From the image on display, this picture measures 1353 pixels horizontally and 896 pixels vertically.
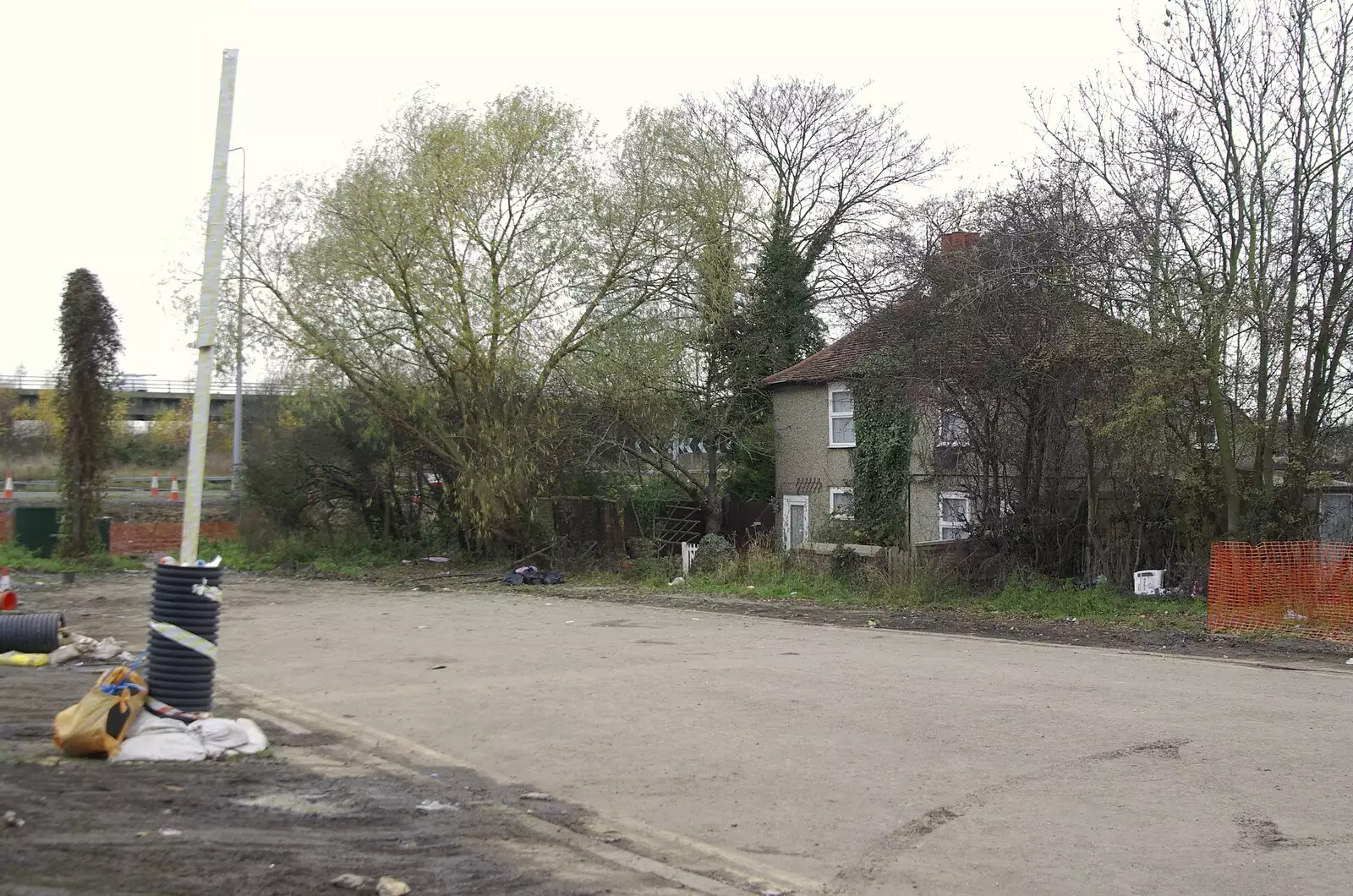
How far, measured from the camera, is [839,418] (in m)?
29.5

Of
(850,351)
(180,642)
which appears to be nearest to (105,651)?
(180,642)

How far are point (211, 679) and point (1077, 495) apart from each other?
1573cm

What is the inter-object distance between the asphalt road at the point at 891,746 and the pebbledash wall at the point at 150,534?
19.1m

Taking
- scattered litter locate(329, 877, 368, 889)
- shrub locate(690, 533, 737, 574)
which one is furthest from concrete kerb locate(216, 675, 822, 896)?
shrub locate(690, 533, 737, 574)

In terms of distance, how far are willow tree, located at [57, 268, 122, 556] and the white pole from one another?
18484 mm

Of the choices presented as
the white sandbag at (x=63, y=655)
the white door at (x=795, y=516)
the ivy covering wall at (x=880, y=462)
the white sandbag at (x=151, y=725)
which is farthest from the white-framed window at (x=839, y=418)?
the white sandbag at (x=151, y=725)

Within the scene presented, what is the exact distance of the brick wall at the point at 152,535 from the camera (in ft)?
109

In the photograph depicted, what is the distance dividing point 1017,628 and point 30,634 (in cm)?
1280

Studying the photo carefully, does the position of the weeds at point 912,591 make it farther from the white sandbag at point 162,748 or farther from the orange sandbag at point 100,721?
the orange sandbag at point 100,721

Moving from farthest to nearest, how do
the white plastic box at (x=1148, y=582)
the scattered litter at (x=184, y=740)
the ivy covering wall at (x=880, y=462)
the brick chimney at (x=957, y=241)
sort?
the ivy covering wall at (x=880, y=462)
the brick chimney at (x=957, y=241)
the white plastic box at (x=1148, y=582)
the scattered litter at (x=184, y=740)

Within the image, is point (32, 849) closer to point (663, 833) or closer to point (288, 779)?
point (288, 779)

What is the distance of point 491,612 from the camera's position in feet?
62.9

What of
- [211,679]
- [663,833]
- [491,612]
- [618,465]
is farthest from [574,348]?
[663,833]

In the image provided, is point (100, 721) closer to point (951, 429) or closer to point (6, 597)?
point (6, 597)
